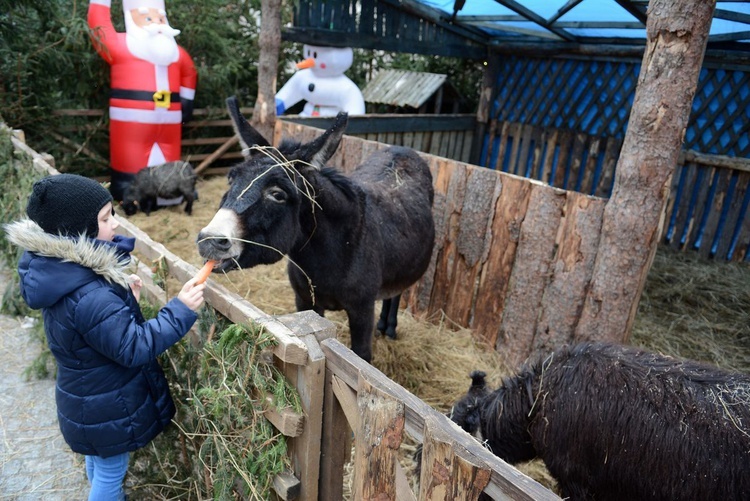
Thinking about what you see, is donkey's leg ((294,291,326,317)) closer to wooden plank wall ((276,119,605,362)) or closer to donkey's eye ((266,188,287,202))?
donkey's eye ((266,188,287,202))

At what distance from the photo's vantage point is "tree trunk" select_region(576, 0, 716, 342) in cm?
278

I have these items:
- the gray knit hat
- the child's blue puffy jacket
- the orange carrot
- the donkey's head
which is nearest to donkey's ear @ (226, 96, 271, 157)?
the donkey's head

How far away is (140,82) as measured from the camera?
22.2ft

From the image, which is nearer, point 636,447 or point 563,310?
point 636,447

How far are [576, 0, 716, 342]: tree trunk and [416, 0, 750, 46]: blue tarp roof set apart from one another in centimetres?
285

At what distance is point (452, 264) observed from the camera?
4.52 m

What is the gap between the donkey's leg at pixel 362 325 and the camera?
10.9 ft

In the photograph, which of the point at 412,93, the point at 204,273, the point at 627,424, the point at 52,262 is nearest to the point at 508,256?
the point at 627,424

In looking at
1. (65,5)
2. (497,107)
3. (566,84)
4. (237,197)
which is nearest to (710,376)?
(237,197)

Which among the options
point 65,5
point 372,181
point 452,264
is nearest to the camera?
point 372,181

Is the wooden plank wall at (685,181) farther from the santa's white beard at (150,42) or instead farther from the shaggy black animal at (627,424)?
the santa's white beard at (150,42)

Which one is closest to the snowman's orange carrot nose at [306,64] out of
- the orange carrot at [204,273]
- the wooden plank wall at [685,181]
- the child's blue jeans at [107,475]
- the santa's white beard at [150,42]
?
the santa's white beard at [150,42]

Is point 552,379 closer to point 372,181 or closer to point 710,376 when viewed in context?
point 710,376

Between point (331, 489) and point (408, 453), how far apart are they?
130 cm
